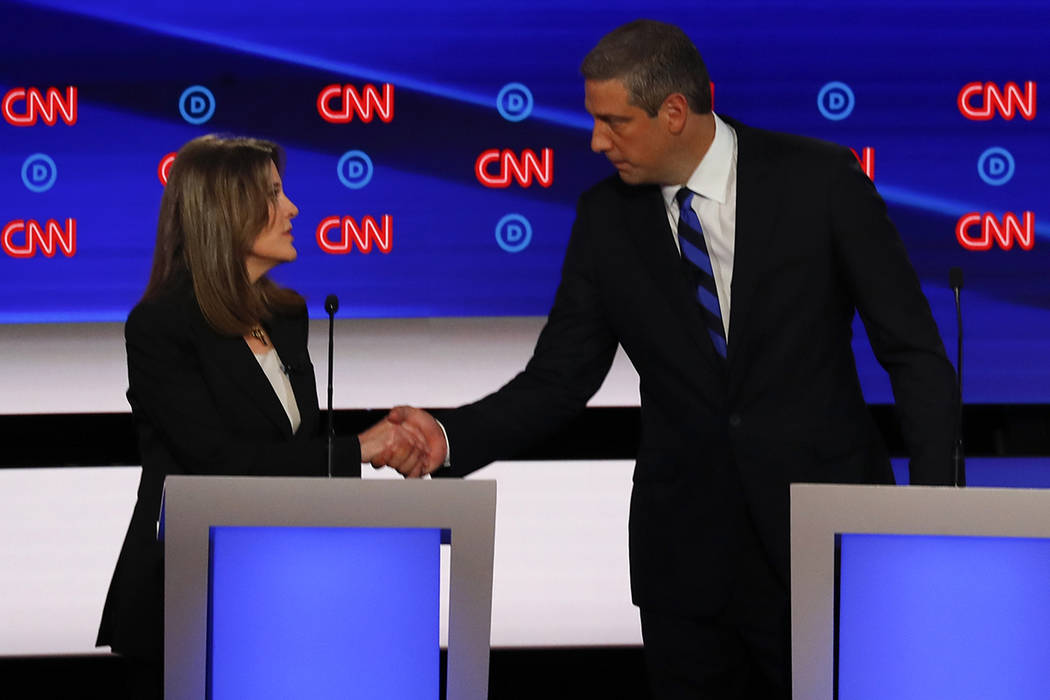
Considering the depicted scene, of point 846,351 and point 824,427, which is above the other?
point 846,351

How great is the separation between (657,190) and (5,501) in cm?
208

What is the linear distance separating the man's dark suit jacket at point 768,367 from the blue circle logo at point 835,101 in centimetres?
110

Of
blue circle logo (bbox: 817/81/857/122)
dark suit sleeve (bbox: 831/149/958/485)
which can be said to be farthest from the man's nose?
blue circle logo (bbox: 817/81/857/122)

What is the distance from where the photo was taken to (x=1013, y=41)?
304 cm

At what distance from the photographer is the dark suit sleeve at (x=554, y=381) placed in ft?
7.11

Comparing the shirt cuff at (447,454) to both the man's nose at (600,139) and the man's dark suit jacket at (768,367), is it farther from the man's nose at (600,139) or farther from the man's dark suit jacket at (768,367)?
the man's nose at (600,139)

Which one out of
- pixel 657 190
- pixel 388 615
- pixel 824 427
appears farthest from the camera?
pixel 657 190

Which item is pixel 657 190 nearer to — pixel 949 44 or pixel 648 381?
pixel 648 381

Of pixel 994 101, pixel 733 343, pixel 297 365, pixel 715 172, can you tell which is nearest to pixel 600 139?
pixel 715 172

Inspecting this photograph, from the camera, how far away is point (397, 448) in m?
2.12

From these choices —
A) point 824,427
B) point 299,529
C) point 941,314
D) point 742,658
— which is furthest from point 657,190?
point 941,314

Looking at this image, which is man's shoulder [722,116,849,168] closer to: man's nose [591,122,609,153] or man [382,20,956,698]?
man [382,20,956,698]

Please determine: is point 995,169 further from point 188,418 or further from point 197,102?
point 188,418

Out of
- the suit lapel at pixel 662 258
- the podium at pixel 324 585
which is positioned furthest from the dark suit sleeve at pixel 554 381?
the podium at pixel 324 585
